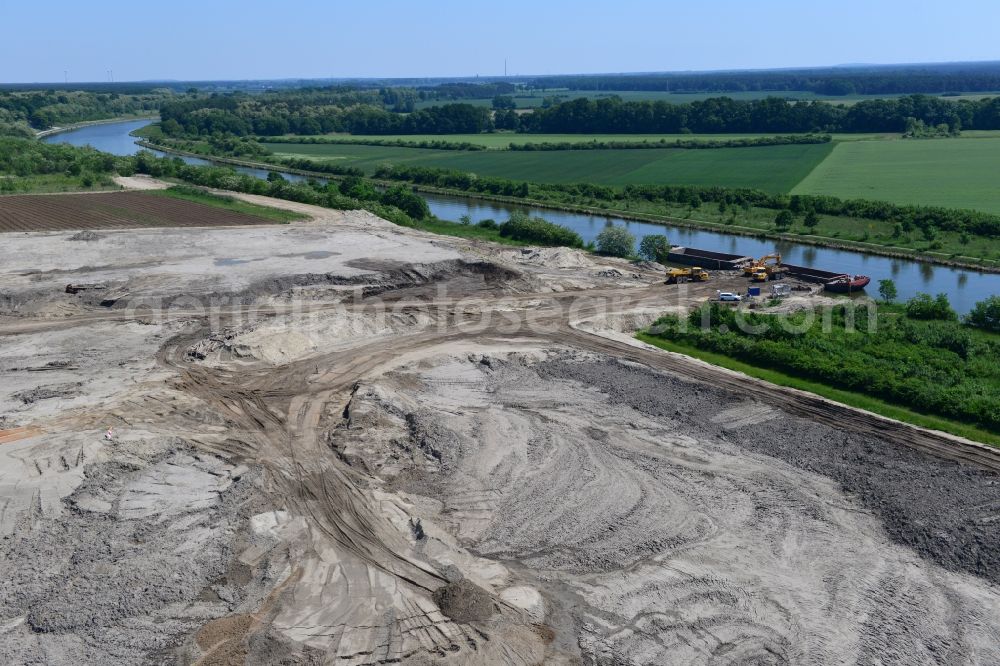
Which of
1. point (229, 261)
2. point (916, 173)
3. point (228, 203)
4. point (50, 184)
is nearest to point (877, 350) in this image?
point (229, 261)

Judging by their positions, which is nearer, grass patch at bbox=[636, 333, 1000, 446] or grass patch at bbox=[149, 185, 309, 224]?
grass patch at bbox=[636, 333, 1000, 446]

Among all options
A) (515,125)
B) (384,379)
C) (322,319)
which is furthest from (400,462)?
(515,125)

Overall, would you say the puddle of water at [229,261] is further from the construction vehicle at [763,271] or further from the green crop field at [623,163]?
the green crop field at [623,163]

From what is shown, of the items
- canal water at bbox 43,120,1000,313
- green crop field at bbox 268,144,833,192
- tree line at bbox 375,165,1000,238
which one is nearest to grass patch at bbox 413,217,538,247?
canal water at bbox 43,120,1000,313

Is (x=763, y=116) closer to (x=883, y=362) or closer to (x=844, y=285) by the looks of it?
(x=844, y=285)

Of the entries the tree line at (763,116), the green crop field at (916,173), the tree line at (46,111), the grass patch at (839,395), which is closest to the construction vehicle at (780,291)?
the grass patch at (839,395)

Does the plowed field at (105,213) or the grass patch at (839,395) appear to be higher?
the plowed field at (105,213)

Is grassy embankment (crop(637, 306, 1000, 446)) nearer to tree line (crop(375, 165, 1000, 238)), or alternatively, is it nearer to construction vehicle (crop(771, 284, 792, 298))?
construction vehicle (crop(771, 284, 792, 298))
